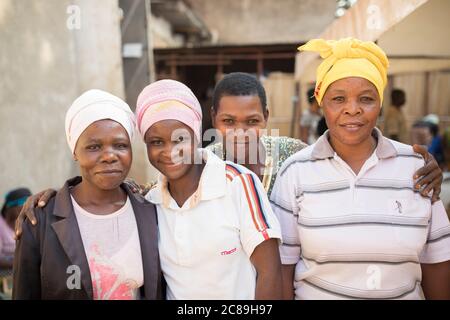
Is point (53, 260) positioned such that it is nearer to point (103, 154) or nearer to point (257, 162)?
point (103, 154)

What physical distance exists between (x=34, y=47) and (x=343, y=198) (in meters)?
4.45

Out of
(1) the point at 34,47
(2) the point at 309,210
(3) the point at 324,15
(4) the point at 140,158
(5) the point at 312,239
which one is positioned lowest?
(5) the point at 312,239

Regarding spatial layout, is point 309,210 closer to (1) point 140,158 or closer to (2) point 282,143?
(2) point 282,143

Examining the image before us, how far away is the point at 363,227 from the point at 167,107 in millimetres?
951

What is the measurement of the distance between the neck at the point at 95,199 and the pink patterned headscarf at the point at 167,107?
0.32 m

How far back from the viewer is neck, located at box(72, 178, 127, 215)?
1.91m

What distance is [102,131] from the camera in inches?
73.2

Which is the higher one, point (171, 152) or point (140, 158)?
point (140, 158)

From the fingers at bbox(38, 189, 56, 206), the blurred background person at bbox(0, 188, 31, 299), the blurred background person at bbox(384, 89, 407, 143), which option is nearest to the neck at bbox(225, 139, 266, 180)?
the fingers at bbox(38, 189, 56, 206)

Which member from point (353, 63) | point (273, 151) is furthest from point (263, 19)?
point (353, 63)

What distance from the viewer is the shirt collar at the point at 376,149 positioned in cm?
185

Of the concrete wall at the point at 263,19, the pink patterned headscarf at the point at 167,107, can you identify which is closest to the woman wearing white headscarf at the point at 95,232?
the pink patterned headscarf at the point at 167,107

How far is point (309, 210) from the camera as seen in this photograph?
1839mm
